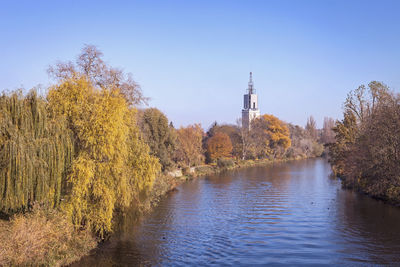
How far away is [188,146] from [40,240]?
3622cm

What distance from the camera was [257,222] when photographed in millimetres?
23672

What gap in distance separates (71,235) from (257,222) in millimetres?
12584

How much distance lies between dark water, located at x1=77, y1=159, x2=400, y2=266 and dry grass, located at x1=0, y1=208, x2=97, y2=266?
3.25ft

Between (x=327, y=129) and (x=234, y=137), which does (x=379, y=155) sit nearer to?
(x=234, y=137)

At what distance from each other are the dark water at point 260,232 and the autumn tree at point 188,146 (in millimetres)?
14867

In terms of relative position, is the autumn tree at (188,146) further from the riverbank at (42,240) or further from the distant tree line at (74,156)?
the riverbank at (42,240)

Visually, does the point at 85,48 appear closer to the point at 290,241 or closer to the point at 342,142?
the point at 290,241

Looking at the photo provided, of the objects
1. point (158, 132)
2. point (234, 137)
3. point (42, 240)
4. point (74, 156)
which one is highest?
point (234, 137)

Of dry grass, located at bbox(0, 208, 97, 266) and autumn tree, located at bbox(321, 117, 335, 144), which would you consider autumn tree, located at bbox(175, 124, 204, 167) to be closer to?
dry grass, located at bbox(0, 208, 97, 266)

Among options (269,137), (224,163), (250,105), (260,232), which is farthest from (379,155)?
(250,105)

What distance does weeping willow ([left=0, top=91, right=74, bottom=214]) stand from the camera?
14.3 metres

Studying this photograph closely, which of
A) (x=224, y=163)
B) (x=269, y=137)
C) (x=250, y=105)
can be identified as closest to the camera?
(x=224, y=163)

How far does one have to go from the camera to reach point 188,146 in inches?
1957

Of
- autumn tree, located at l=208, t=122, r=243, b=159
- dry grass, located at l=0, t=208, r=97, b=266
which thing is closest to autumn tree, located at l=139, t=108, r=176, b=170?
dry grass, located at l=0, t=208, r=97, b=266
